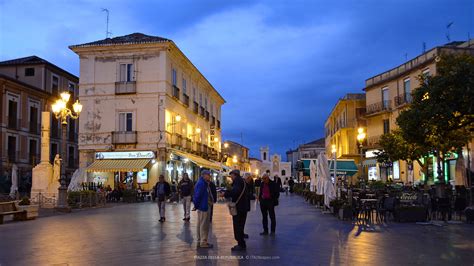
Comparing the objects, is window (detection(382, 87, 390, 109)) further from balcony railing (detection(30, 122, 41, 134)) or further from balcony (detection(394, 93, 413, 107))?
balcony railing (detection(30, 122, 41, 134))

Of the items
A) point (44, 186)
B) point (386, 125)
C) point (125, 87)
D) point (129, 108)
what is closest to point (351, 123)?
point (386, 125)

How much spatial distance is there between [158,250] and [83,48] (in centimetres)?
2925

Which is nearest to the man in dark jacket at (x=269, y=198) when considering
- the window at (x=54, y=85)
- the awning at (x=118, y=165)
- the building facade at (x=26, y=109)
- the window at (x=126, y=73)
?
the awning at (x=118, y=165)

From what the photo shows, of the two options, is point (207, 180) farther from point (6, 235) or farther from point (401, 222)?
point (401, 222)

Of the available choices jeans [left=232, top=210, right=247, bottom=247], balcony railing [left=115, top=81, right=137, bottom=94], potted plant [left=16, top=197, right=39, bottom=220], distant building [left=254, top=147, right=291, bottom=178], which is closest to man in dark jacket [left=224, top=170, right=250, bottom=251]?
jeans [left=232, top=210, right=247, bottom=247]

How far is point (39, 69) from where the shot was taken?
147 feet

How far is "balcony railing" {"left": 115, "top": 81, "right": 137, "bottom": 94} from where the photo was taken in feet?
117

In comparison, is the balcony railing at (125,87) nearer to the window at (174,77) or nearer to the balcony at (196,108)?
the window at (174,77)

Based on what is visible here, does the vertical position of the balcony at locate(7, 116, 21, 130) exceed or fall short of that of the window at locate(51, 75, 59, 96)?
it falls short

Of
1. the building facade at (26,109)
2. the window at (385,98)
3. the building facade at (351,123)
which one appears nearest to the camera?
the building facade at (26,109)

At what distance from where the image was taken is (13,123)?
40.8 meters

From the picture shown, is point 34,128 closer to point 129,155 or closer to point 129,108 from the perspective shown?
point 129,108

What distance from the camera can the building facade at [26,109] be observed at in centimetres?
3953

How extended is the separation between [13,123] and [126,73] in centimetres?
1156
